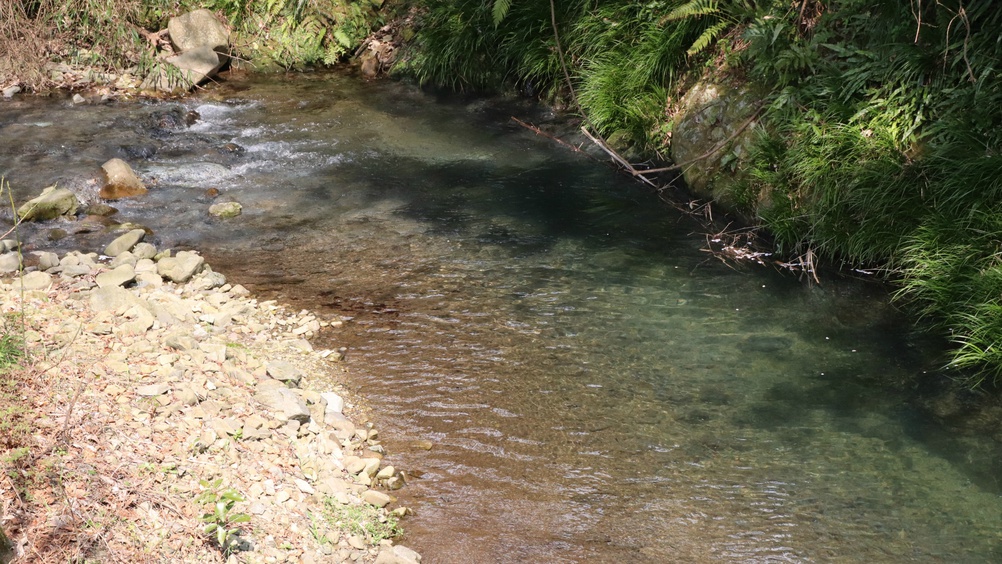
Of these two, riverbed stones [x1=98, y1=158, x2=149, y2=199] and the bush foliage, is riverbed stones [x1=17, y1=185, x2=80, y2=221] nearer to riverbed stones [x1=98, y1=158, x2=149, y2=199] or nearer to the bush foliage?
riverbed stones [x1=98, y1=158, x2=149, y2=199]

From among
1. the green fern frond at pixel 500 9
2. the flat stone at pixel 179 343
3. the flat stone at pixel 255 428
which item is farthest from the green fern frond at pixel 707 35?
the flat stone at pixel 255 428

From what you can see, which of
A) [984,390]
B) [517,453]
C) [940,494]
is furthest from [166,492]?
[984,390]

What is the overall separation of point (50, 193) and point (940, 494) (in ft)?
24.3

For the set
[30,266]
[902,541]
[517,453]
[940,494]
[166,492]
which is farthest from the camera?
[30,266]

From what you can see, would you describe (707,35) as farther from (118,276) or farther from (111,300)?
(111,300)

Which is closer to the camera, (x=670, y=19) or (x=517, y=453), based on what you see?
(x=517, y=453)

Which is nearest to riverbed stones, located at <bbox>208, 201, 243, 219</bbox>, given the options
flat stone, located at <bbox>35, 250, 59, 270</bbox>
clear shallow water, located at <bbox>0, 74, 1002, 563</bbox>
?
clear shallow water, located at <bbox>0, 74, 1002, 563</bbox>

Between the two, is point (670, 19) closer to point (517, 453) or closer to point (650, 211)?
point (650, 211)

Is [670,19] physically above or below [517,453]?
above

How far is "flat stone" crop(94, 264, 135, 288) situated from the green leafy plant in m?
2.71

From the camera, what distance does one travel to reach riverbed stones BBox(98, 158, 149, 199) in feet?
25.8

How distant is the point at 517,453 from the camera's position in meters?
4.46

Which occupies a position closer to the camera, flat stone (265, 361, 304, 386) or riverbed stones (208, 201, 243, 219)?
flat stone (265, 361, 304, 386)

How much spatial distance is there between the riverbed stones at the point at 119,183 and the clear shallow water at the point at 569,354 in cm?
18
